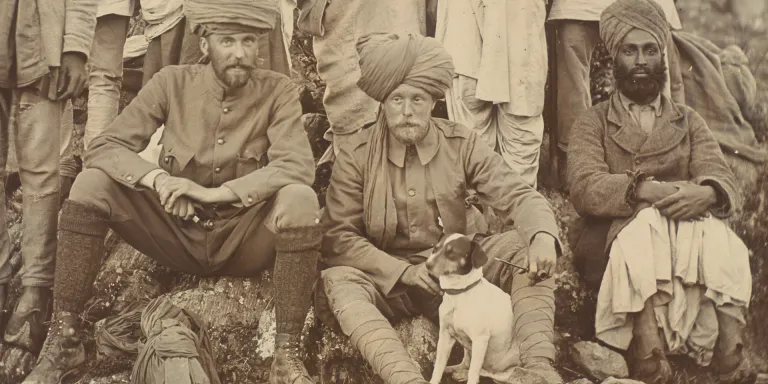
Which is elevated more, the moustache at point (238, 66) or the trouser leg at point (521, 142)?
the moustache at point (238, 66)

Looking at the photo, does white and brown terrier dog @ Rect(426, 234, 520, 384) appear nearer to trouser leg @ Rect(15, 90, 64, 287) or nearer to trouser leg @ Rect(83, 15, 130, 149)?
trouser leg @ Rect(15, 90, 64, 287)

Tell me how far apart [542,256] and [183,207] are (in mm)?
1863

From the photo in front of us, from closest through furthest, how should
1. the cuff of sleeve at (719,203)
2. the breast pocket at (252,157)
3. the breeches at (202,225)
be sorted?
the breeches at (202,225) → the breast pocket at (252,157) → the cuff of sleeve at (719,203)

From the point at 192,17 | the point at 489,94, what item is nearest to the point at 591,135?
the point at 489,94

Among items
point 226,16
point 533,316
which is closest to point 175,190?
point 226,16

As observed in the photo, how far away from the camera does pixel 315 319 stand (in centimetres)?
929

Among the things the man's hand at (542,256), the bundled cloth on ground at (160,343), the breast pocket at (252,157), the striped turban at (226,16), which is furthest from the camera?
the breast pocket at (252,157)

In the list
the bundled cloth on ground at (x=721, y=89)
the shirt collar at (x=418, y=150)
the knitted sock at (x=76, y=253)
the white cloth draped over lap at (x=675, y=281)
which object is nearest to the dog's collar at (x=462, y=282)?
the shirt collar at (x=418, y=150)

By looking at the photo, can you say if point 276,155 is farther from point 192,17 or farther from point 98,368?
point 98,368

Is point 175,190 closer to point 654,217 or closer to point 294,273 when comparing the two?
point 294,273

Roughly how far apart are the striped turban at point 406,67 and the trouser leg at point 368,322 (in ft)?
3.34

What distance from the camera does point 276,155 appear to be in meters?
9.05

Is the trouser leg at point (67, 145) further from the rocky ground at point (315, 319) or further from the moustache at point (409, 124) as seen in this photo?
the moustache at point (409, 124)

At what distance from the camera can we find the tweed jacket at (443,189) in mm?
9109
